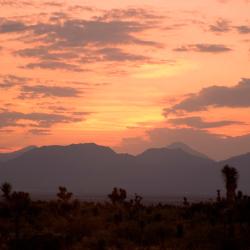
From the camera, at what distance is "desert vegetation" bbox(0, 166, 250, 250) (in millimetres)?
27094

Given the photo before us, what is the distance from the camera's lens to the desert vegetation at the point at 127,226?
27.1 m

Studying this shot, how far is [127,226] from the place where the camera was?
109 ft

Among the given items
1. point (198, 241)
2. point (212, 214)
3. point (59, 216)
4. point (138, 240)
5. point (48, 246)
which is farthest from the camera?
point (59, 216)

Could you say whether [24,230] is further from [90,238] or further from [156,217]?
[156,217]

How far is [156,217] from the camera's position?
36438 millimetres

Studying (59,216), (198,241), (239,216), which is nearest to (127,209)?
(59,216)

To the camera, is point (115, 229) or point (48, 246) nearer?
point (48, 246)

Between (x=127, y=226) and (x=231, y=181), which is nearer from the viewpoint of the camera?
(x=127, y=226)

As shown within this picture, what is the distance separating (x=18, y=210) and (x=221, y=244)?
1175cm

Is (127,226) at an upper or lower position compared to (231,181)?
lower

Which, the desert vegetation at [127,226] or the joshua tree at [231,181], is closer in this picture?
the desert vegetation at [127,226]

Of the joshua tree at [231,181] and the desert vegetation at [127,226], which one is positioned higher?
the joshua tree at [231,181]

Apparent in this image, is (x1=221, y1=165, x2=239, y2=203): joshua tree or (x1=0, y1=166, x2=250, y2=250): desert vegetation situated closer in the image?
(x1=0, y1=166, x2=250, y2=250): desert vegetation

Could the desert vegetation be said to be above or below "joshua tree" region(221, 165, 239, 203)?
below
